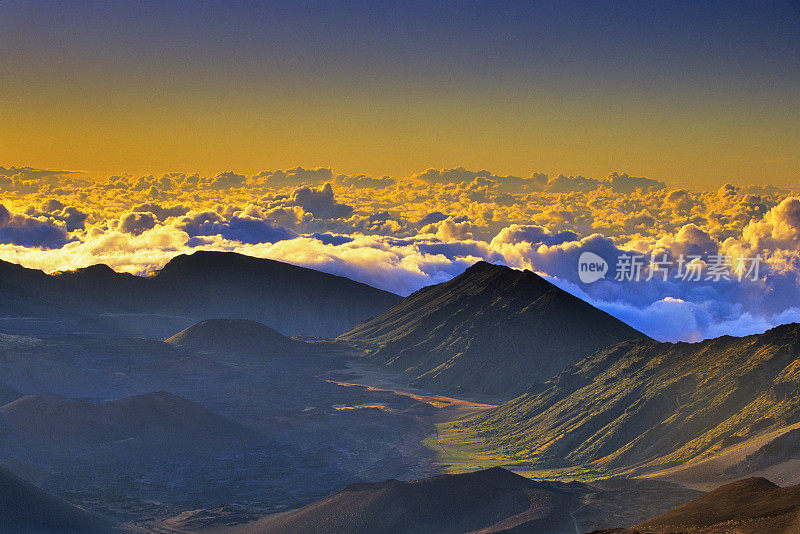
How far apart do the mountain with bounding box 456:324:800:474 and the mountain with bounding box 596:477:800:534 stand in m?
26.4

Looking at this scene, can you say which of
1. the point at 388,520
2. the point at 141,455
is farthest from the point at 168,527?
the point at 141,455

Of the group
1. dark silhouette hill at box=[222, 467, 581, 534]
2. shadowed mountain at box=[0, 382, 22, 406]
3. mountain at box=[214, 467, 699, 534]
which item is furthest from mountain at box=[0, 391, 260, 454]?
dark silhouette hill at box=[222, 467, 581, 534]

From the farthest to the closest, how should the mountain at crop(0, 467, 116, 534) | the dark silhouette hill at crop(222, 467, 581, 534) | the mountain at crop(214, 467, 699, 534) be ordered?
the dark silhouette hill at crop(222, 467, 581, 534) < the mountain at crop(0, 467, 116, 534) < the mountain at crop(214, 467, 699, 534)

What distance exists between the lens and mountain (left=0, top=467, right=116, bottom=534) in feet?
248

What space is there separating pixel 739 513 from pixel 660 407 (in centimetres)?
4678

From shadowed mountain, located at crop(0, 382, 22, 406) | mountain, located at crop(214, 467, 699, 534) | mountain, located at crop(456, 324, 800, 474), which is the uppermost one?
shadowed mountain, located at crop(0, 382, 22, 406)

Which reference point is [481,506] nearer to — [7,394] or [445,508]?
[445,508]

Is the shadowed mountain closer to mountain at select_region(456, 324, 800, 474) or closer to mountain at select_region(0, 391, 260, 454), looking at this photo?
mountain at select_region(0, 391, 260, 454)

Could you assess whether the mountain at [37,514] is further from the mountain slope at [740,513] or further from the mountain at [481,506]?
the mountain slope at [740,513]

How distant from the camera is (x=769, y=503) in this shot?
6178 centimetres

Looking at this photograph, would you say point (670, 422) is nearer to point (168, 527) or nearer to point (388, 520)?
point (388, 520)

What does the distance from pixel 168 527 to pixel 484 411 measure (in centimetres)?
7031

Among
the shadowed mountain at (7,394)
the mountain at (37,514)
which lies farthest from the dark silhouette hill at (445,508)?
the shadowed mountain at (7,394)

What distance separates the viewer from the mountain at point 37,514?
7569cm
